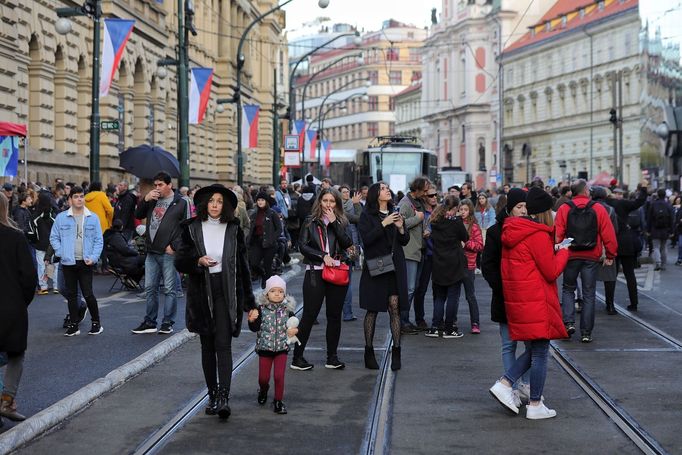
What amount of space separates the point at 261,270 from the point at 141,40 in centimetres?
2268

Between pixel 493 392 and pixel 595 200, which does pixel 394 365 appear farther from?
pixel 595 200

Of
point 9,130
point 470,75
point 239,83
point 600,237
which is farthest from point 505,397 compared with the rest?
point 470,75

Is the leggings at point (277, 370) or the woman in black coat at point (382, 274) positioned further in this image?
the woman in black coat at point (382, 274)

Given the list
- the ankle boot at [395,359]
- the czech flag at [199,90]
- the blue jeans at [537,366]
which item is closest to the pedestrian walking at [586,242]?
the ankle boot at [395,359]

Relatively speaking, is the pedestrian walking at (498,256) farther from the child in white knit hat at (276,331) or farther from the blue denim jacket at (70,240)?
the blue denim jacket at (70,240)

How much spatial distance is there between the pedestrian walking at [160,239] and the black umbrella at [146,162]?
7725 mm

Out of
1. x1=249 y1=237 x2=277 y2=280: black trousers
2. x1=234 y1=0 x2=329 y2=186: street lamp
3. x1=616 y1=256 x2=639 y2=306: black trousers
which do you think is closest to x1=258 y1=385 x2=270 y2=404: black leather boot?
x1=616 y1=256 x2=639 y2=306: black trousers

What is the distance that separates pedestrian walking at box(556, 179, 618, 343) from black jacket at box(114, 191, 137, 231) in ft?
21.1

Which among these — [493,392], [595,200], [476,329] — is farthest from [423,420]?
[595,200]

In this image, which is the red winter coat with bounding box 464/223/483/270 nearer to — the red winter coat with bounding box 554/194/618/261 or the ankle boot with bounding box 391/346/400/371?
the red winter coat with bounding box 554/194/618/261

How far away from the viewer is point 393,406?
31.4 feet

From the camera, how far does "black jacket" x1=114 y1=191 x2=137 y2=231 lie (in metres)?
18.1

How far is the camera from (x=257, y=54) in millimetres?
73188

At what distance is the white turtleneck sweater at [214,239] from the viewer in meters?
9.00
